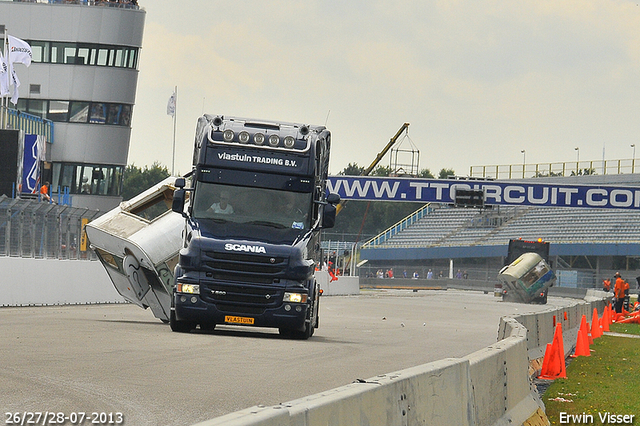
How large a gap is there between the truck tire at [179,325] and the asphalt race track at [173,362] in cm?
36

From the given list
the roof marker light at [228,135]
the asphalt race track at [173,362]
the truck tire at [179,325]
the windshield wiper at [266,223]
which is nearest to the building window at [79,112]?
the asphalt race track at [173,362]

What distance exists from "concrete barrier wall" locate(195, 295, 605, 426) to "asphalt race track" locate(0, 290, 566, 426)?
6.61 feet

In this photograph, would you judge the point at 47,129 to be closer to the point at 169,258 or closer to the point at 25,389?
the point at 169,258

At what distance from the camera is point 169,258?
775 inches

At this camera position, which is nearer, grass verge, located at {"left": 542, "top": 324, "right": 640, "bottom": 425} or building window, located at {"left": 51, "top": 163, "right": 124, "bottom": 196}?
grass verge, located at {"left": 542, "top": 324, "right": 640, "bottom": 425}

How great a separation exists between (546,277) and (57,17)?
30.3 meters

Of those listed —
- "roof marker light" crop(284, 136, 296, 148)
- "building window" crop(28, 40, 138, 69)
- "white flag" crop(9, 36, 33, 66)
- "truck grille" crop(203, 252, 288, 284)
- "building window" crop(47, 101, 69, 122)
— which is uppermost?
"building window" crop(28, 40, 138, 69)

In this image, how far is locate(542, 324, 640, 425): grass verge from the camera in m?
11.0

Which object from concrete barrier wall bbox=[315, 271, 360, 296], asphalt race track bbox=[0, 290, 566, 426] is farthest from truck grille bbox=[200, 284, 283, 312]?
concrete barrier wall bbox=[315, 271, 360, 296]

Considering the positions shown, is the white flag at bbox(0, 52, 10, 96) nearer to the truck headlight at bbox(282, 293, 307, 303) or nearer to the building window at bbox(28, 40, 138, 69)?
the building window at bbox(28, 40, 138, 69)

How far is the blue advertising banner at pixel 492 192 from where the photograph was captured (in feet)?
194

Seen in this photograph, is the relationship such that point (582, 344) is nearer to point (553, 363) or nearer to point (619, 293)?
point (553, 363)

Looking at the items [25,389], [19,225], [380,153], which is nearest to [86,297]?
[19,225]

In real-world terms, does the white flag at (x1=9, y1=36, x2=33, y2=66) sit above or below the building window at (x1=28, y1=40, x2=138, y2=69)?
below
